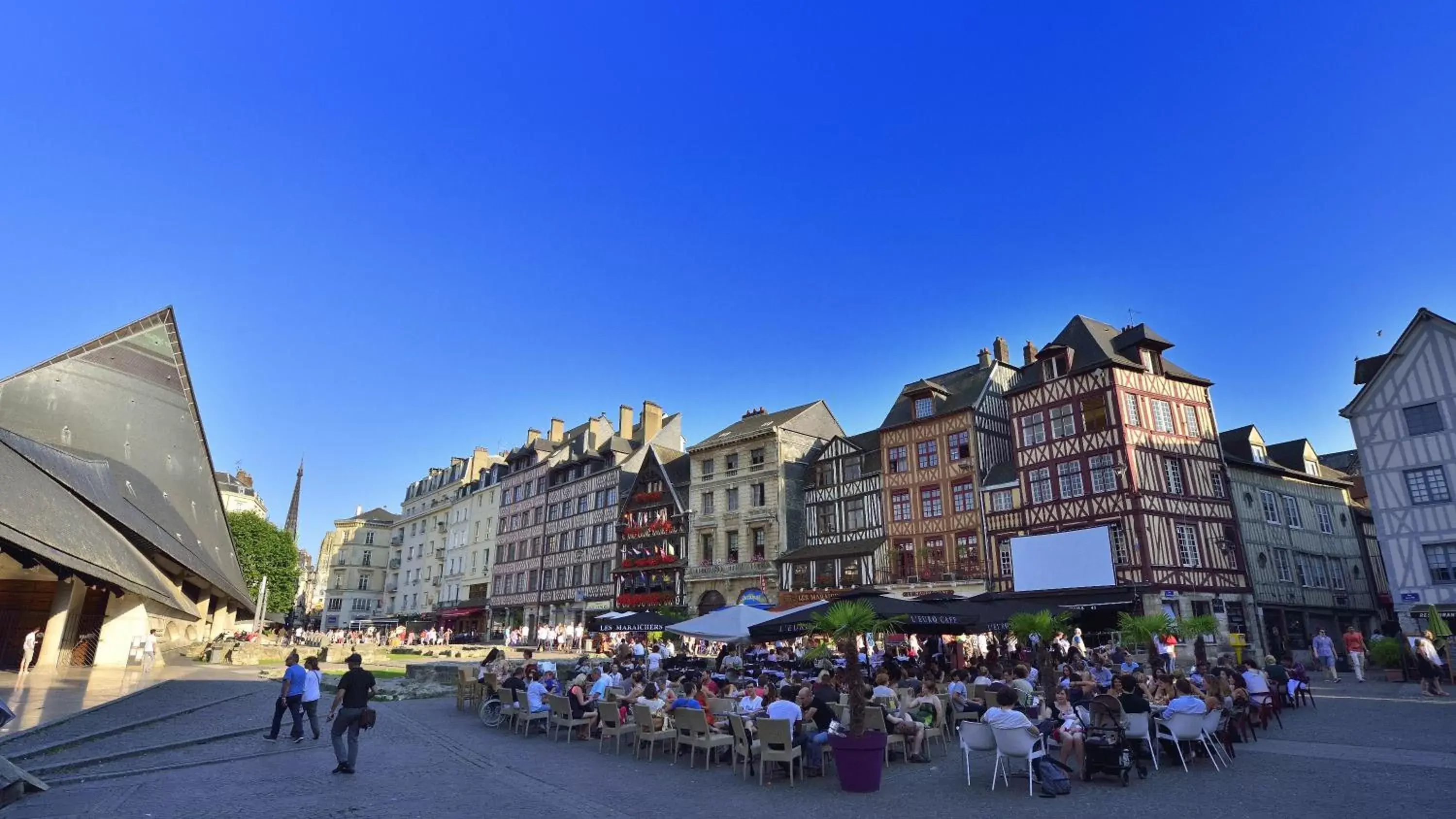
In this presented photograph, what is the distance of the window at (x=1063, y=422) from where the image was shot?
28.1 metres

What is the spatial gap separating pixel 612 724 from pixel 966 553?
21278mm

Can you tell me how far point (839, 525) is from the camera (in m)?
34.9

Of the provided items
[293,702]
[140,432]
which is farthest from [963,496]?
→ [140,432]

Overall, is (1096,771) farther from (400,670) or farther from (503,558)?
(503,558)

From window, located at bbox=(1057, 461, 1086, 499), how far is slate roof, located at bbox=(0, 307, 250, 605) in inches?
1171

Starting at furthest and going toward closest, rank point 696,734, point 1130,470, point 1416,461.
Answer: point 1130,470 → point 1416,461 → point 696,734

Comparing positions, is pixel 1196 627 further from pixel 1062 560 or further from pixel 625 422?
pixel 625 422

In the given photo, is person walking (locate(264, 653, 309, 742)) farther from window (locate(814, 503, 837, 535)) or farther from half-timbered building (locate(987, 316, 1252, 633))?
window (locate(814, 503, 837, 535))

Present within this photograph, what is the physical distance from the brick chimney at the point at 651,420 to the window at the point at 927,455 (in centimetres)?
2014

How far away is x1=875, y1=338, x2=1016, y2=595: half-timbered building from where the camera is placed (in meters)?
30.2

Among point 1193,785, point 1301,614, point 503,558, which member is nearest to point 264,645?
point 503,558

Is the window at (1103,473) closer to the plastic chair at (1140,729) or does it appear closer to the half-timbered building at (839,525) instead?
the half-timbered building at (839,525)

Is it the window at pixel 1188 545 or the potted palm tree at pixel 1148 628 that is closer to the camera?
the potted palm tree at pixel 1148 628

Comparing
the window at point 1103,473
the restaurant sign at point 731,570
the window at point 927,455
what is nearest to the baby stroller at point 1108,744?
the window at point 1103,473
